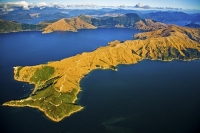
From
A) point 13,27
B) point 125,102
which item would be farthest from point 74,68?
point 13,27

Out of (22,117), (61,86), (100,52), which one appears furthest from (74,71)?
(22,117)

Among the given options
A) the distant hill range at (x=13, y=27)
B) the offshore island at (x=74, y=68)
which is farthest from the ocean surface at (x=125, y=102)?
the distant hill range at (x=13, y=27)

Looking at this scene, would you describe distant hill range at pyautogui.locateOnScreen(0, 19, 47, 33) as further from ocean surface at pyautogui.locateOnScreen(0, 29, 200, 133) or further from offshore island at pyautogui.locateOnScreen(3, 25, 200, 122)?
offshore island at pyautogui.locateOnScreen(3, 25, 200, 122)

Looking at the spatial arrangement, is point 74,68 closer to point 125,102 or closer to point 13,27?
point 125,102

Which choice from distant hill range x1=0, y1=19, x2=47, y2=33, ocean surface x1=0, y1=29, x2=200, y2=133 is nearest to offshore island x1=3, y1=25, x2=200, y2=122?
ocean surface x1=0, y1=29, x2=200, y2=133

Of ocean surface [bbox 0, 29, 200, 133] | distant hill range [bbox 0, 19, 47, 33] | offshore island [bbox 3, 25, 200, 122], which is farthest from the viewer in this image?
distant hill range [bbox 0, 19, 47, 33]

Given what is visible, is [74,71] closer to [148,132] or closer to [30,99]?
[30,99]

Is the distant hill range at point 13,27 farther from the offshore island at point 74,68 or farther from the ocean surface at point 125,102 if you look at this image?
the offshore island at point 74,68
